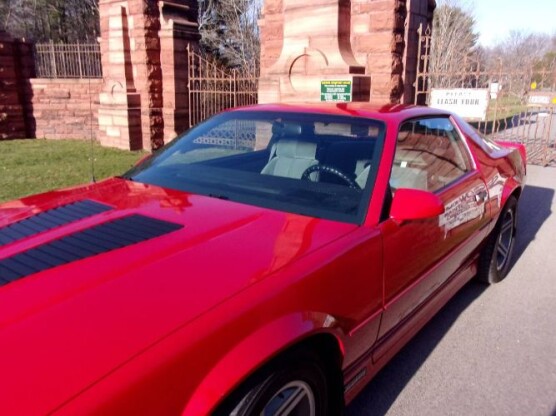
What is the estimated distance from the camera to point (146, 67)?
10602 millimetres

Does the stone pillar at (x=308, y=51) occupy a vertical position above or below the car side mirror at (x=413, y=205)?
above

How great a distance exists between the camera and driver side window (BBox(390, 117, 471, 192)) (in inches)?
109

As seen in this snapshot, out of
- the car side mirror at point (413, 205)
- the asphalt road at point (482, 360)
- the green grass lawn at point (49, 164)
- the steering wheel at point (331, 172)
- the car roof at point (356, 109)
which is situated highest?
the car roof at point (356, 109)

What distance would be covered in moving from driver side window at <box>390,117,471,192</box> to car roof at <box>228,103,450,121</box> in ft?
0.21

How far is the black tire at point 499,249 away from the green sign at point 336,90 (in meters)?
3.76

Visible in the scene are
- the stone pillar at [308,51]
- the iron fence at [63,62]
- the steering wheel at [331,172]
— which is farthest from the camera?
the iron fence at [63,62]

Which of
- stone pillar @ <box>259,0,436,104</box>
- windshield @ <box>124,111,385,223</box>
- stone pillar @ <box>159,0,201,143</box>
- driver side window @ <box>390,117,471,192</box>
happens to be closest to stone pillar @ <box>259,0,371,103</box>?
stone pillar @ <box>259,0,436,104</box>

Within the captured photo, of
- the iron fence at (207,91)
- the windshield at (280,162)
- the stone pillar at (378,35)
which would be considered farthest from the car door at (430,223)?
the iron fence at (207,91)

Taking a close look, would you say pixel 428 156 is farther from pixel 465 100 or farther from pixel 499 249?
pixel 465 100

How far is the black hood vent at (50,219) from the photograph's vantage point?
6.58 feet

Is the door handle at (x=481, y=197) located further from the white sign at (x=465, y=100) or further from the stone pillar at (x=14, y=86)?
the stone pillar at (x=14, y=86)

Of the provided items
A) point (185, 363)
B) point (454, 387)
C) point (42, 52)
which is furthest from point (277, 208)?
point (42, 52)

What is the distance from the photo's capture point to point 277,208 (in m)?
2.26

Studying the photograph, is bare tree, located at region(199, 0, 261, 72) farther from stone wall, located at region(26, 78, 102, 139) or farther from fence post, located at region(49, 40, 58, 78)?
stone wall, located at region(26, 78, 102, 139)
